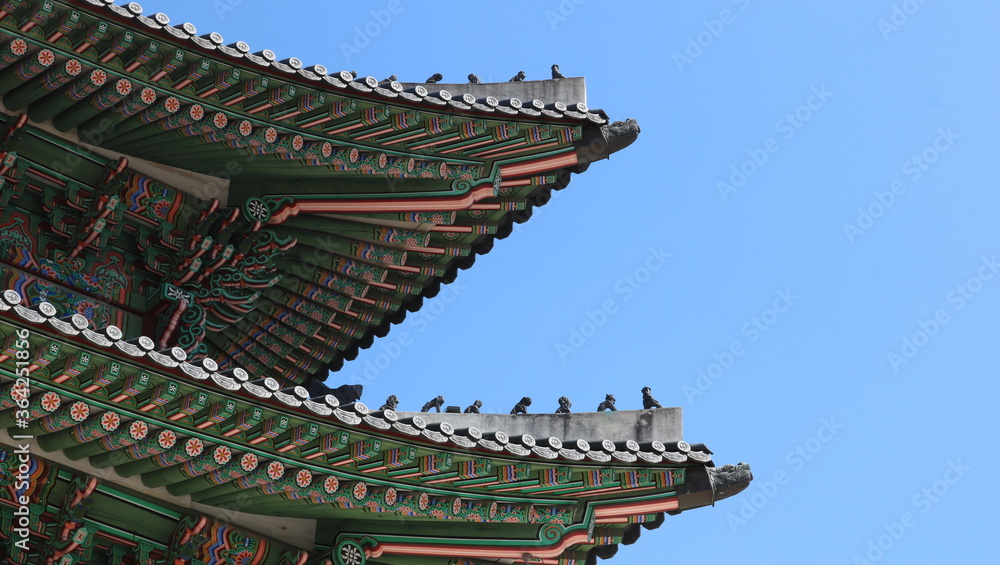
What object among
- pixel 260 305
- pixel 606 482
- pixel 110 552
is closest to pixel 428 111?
pixel 260 305

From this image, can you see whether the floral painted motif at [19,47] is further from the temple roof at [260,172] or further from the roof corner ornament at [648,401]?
the roof corner ornament at [648,401]

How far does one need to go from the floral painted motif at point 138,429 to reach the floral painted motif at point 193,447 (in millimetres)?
443

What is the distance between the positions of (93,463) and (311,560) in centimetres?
253

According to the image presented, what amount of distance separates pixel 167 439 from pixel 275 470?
3.60ft

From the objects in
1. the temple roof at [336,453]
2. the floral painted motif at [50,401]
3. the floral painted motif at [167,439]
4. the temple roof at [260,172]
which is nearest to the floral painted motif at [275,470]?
the temple roof at [336,453]

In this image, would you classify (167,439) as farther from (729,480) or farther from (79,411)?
(729,480)

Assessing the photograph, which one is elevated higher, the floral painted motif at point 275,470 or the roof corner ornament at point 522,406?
the roof corner ornament at point 522,406

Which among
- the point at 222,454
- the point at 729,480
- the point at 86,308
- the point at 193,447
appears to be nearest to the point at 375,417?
the point at 222,454

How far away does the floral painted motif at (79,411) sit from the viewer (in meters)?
12.7

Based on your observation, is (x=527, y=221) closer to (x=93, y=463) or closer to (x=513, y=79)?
(x=513, y=79)

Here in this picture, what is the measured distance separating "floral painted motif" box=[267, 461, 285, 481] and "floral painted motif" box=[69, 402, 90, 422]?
1.79 m

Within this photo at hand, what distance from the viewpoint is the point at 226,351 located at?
18.3m

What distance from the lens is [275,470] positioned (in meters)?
13.8

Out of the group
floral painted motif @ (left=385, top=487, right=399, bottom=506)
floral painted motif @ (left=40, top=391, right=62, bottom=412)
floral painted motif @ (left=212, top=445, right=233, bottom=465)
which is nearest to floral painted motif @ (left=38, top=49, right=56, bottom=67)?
floral painted motif @ (left=40, top=391, right=62, bottom=412)
